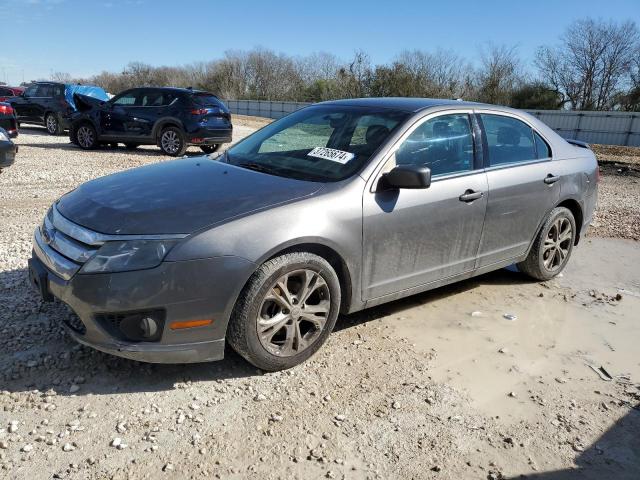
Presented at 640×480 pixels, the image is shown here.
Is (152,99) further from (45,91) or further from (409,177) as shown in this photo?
(409,177)

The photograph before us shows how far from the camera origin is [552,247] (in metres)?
5.17

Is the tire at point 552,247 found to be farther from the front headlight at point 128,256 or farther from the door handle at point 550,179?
the front headlight at point 128,256

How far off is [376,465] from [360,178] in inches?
69.7

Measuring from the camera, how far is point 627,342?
412 centimetres

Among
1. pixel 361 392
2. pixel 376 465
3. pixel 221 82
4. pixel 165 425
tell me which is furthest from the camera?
pixel 221 82

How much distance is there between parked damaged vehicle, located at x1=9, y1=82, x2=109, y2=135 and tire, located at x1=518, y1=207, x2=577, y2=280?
52.3 ft

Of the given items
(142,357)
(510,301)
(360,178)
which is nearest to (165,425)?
(142,357)

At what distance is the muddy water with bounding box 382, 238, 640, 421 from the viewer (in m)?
3.43

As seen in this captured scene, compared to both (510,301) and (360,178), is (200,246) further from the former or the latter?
(510,301)

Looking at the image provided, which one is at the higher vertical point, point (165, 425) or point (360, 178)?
point (360, 178)

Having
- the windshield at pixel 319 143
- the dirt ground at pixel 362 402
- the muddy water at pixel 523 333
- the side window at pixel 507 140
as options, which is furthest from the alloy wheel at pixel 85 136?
the side window at pixel 507 140

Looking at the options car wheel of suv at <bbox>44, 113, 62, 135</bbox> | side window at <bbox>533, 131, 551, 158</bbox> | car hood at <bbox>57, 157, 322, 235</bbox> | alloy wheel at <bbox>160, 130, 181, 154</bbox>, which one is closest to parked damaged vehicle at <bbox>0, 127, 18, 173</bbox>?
alloy wheel at <bbox>160, 130, 181, 154</bbox>

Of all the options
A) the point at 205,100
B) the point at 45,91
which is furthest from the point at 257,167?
the point at 45,91

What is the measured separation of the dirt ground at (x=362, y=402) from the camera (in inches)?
103
